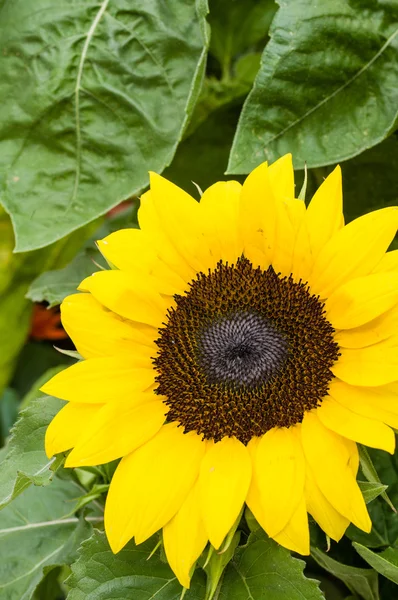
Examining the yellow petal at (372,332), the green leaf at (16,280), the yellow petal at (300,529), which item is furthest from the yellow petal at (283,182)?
the green leaf at (16,280)

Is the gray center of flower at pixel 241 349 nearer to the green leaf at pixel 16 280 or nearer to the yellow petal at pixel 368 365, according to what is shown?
the yellow petal at pixel 368 365

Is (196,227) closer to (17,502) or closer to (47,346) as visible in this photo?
(17,502)

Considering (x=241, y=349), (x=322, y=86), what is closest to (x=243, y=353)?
(x=241, y=349)

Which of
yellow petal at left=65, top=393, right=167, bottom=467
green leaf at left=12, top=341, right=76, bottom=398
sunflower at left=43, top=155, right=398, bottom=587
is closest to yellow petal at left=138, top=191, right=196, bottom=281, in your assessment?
sunflower at left=43, top=155, right=398, bottom=587

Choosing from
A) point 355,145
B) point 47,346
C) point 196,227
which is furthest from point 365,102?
point 47,346

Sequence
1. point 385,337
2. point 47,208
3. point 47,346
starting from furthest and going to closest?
point 47,346
point 47,208
point 385,337

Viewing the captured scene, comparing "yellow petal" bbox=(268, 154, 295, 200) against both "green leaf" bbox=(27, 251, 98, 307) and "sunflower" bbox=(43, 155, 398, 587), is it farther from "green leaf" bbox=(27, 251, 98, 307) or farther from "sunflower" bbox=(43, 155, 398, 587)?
"green leaf" bbox=(27, 251, 98, 307)
